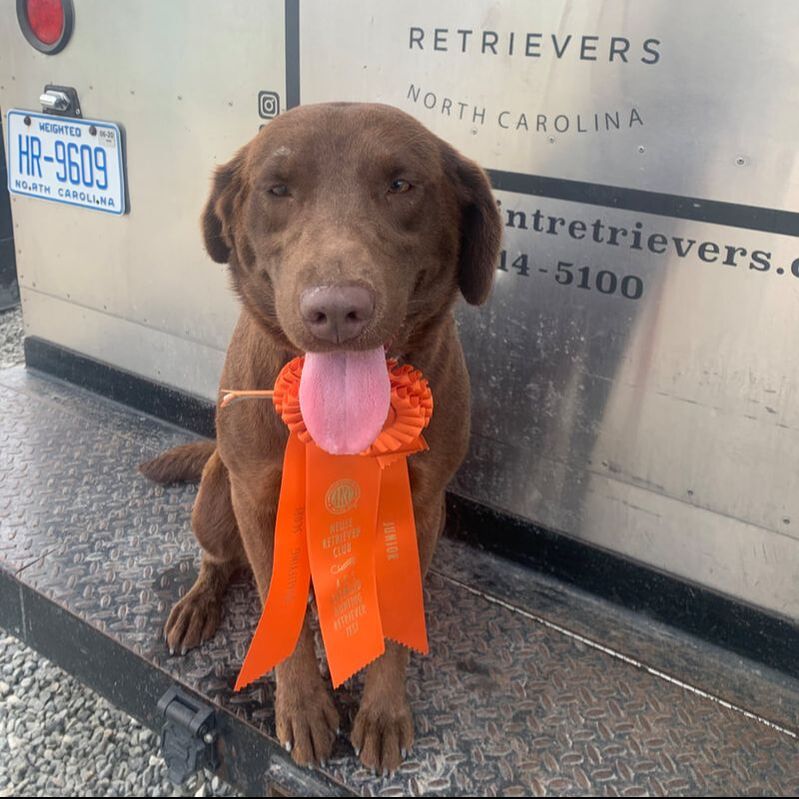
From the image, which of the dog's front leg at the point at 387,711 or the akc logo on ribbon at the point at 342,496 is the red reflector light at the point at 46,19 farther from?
the dog's front leg at the point at 387,711

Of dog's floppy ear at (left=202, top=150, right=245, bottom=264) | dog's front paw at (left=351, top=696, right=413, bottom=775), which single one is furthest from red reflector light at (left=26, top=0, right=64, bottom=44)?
dog's front paw at (left=351, top=696, right=413, bottom=775)

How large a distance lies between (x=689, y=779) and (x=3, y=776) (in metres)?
1.89

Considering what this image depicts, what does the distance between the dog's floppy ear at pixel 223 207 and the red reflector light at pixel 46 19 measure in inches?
58.5

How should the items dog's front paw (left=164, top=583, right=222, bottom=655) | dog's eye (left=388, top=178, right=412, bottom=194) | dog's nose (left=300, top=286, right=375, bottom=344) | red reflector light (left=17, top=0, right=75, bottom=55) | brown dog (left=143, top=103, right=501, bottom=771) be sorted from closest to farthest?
dog's nose (left=300, top=286, right=375, bottom=344) < brown dog (left=143, top=103, right=501, bottom=771) < dog's eye (left=388, top=178, right=412, bottom=194) < dog's front paw (left=164, top=583, right=222, bottom=655) < red reflector light (left=17, top=0, right=75, bottom=55)

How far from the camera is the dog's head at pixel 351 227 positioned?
1565 mm

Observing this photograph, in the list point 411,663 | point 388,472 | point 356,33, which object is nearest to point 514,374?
point 388,472

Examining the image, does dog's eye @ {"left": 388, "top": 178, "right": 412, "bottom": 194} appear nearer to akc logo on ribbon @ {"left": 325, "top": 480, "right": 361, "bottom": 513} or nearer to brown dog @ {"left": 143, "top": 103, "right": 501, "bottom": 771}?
brown dog @ {"left": 143, "top": 103, "right": 501, "bottom": 771}

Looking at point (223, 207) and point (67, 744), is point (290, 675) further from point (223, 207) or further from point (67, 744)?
point (223, 207)

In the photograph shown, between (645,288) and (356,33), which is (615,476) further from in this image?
(356,33)

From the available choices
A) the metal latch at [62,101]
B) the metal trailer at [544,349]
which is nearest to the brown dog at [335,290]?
the metal trailer at [544,349]

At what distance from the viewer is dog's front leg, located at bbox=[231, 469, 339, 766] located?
6.33 ft

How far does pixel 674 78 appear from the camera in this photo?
6.31 ft

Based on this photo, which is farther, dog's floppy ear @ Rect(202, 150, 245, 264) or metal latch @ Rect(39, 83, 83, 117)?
metal latch @ Rect(39, 83, 83, 117)

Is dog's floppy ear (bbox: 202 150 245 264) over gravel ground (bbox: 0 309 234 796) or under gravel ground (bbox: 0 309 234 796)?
over
